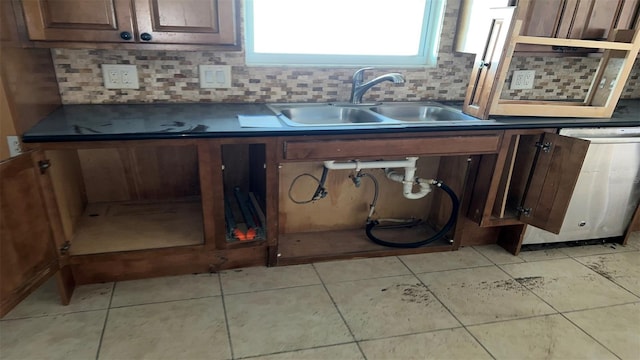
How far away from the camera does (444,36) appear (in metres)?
2.29

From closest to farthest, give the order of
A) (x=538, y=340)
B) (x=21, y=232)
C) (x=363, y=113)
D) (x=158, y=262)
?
1. (x=21, y=232)
2. (x=538, y=340)
3. (x=158, y=262)
4. (x=363, y=113)

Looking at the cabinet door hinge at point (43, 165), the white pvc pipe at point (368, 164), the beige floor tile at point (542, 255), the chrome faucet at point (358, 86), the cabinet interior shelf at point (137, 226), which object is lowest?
the beige floor tile at point (542, 255)

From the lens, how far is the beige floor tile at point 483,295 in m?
1.80

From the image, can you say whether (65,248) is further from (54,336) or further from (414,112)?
(414,112)

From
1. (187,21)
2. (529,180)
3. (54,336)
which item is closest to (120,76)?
(187,21)

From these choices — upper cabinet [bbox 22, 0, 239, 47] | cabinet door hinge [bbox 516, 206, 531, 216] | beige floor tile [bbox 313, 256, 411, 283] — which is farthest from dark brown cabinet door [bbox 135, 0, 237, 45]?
cabinet door hinge [bbox 516, 206, 531, 216]

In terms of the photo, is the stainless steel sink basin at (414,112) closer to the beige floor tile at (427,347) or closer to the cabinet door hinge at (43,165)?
the beige floor tile at (427,347)

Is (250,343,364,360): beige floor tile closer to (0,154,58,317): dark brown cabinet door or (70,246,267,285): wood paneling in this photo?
(70,246,267,285): wood paneling

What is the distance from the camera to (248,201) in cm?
221

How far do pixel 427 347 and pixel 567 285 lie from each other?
100cm

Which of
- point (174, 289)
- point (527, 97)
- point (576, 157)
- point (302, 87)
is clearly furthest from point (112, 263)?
point (527, 97)

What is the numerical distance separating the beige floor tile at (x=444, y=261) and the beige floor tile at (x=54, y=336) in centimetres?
154

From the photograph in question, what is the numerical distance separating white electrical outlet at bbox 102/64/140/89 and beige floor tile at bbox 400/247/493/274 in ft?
5.70

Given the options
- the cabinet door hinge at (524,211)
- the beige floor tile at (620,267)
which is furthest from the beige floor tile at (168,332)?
the beige floor tile at (620,267)
